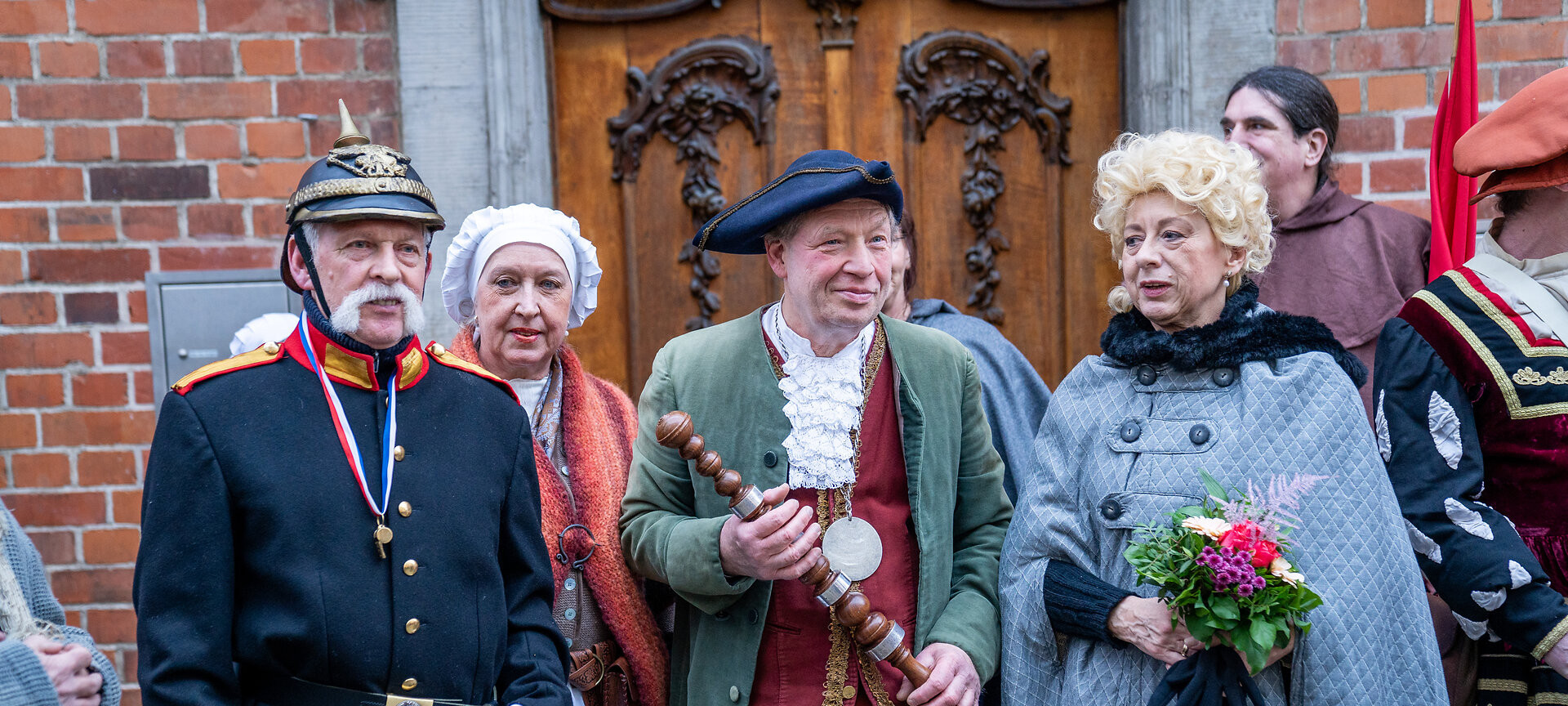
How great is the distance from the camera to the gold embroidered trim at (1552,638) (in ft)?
7.77

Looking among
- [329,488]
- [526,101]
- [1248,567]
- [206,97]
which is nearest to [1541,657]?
[1248,567]

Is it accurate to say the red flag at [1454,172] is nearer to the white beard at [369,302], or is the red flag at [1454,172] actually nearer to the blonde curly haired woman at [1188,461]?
the blonde curly haired woman at [1188,461]

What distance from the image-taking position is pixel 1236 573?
208 centimetres

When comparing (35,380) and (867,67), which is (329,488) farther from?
(867,67)

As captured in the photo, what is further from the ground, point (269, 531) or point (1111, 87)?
point (1111, 87)

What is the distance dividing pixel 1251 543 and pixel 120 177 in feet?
11.2

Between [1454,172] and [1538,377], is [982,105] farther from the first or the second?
Result: [1538,377]

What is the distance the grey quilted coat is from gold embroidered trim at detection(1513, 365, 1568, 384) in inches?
15.0

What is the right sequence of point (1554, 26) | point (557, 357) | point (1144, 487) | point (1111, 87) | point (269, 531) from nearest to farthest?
1. point (269, 531)
2. point (1144, 487)
3. point (557, 357)
4. point (1554, 26)
5. point (1111, 87)

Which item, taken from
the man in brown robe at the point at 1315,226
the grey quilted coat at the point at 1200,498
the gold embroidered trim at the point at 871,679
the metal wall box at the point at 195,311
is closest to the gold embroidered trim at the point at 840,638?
the gold embroidered trim at the point at 871,679

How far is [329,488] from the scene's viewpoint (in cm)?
206

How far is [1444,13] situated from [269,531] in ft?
11.8

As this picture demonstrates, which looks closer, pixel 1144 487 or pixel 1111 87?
pixel 1144 487

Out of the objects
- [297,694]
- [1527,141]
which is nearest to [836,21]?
[1527,141]
